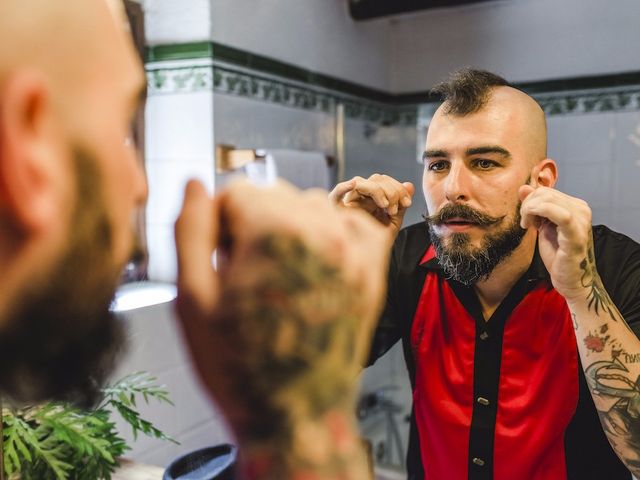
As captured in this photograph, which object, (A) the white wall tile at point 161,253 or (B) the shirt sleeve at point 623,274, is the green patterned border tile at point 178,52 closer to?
(A) the white wall tile at point 161,253

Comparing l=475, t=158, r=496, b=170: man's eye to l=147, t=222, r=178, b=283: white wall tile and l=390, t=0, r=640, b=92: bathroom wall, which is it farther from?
l=390, t=0, r=640, b=92: bathroom wall

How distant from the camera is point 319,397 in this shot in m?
0.19

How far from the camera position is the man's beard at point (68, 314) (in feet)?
0.53

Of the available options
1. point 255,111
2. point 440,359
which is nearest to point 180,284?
point 440,359

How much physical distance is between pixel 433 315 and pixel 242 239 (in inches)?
36.2

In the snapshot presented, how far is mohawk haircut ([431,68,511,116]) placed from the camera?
0.89m

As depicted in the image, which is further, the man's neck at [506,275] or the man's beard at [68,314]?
the man's neck at [506,275]

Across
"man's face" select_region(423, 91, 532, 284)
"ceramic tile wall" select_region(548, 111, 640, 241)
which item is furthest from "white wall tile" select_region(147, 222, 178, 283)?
"ceramic tile wall" select_region(548, 111, 640, 241)

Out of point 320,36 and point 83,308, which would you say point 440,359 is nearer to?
point 83,308

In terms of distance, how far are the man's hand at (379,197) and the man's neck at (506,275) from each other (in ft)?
1.94

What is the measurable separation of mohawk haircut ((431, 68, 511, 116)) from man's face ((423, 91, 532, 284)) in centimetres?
1

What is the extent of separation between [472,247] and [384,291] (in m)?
0.69

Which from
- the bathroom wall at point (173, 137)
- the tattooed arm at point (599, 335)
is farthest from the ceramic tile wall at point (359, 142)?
the tattooed arm at point (599, 335)

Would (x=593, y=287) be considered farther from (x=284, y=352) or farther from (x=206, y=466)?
(x=284, y=352)
